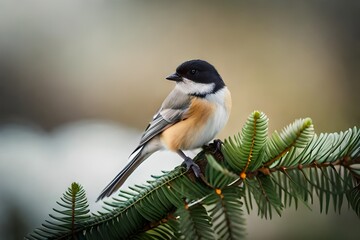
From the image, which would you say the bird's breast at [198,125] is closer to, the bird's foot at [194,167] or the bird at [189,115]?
the bird at [189,115]

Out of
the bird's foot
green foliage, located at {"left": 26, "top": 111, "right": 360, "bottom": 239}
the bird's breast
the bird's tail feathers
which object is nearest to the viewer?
green foliage, located at {"left": 26, "top": 111, "right": 360, "bottom": 239}

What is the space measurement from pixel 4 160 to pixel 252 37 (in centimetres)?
285

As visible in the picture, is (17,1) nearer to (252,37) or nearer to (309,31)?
(252,37)

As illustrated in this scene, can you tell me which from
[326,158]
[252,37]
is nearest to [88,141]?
[252,37]

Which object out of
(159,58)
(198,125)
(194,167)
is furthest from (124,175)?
(159,58)

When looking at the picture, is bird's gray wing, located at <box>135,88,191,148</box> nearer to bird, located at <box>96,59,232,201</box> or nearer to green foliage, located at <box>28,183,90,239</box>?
bird, located at <box>96,59,232,201</box>

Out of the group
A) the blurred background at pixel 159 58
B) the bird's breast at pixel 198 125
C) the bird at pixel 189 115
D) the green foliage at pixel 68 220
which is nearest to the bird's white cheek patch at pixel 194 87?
the bird at pixel 189 115

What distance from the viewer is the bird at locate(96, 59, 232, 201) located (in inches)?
88.8

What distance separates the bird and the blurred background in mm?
1524

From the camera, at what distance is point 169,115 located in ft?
7.78

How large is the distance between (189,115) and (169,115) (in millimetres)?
113

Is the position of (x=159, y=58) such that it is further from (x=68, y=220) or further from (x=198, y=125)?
(x=68, y=220)

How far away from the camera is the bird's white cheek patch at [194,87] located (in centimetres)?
242

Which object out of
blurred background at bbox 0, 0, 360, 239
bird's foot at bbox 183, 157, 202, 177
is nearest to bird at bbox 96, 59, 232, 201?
bird's foot at bbox 183, 157, 202, 177
